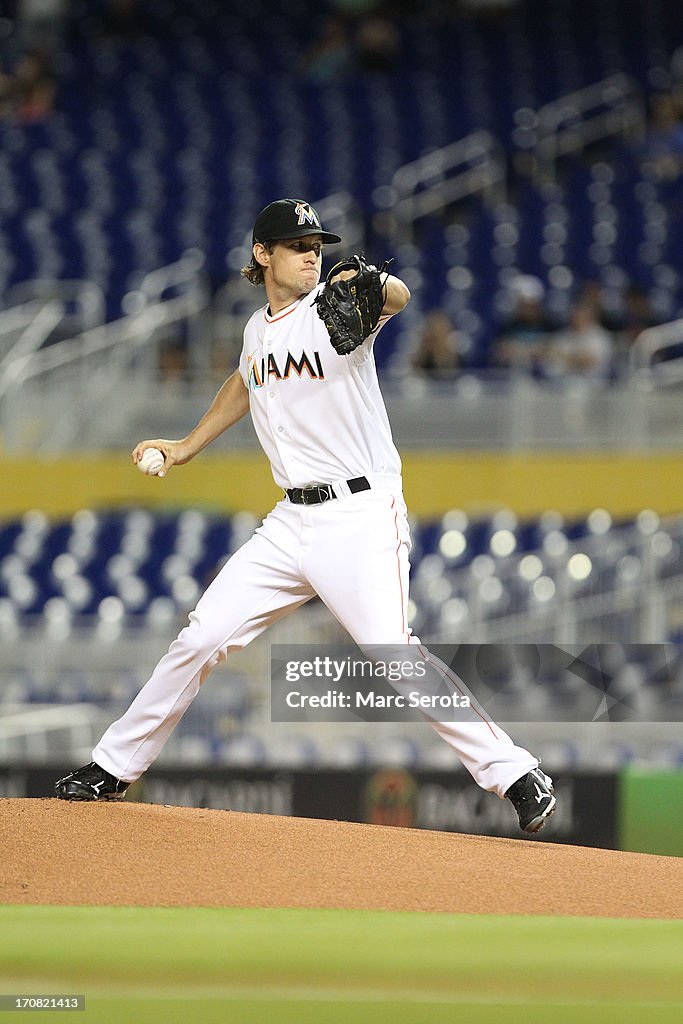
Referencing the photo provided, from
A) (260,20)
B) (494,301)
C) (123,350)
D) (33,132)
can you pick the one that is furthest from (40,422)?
(260,20)

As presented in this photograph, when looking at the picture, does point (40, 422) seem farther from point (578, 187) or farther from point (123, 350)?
point (578, 187)

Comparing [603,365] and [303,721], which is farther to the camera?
[603,365]

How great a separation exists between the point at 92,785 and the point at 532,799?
1.54 meters

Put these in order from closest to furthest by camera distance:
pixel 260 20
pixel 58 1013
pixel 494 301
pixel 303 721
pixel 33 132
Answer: pixel 58 1013 < pixel 303 721 < pixel 494 301 < pixel 33 132 < pixel 260 20

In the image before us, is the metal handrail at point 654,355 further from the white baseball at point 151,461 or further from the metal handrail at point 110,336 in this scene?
the white baseball at point 151,461

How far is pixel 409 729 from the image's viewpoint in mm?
8836

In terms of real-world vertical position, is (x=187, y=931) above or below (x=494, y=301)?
below

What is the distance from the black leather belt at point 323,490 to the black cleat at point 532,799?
1.04 m

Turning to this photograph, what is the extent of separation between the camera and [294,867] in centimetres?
486

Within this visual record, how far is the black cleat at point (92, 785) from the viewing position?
5531mm

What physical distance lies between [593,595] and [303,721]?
2.01 metres

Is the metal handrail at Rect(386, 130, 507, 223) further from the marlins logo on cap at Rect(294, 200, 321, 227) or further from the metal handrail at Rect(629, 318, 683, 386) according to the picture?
the marlins logo on cap at Rect(294, 200, 321, 227)

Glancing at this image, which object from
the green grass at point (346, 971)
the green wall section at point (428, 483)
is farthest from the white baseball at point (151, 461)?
the green wall section at point (428, 483)

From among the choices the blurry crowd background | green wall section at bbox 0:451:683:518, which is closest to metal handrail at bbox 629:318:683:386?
the blurry crowd background
